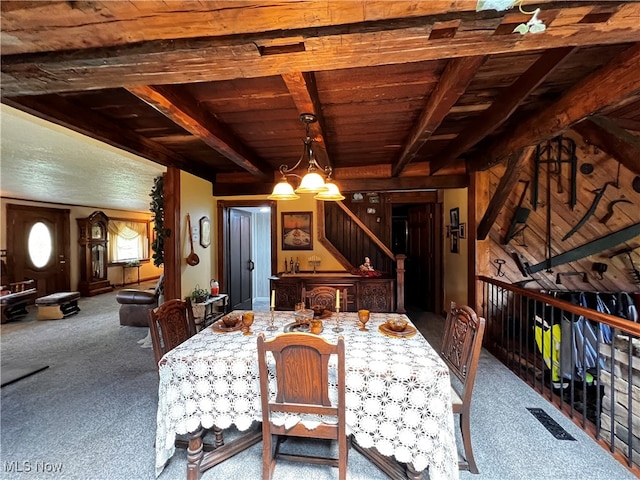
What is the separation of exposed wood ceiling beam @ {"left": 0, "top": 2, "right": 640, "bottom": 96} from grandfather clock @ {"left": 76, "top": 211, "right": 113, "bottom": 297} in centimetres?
760

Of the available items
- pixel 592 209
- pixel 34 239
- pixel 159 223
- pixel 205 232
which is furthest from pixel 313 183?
pixel 34 239

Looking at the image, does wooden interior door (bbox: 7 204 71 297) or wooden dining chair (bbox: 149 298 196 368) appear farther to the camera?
wooden interior door (bbox: 7 204 71 297)

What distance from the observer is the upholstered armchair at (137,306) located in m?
4.79

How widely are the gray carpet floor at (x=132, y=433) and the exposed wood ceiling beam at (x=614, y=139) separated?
2323 mm

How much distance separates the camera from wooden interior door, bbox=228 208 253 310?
16.9 feet

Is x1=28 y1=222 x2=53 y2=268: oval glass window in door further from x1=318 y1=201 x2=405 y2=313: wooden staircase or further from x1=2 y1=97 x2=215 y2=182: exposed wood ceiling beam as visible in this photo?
x1=318 y1=201 x2=405 y2=313: wooden staircase

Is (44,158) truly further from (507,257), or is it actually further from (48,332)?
(507,257)

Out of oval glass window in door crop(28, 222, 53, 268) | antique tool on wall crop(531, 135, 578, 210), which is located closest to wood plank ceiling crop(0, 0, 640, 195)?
antique tool on wall crop(531, 135, 578, 210)

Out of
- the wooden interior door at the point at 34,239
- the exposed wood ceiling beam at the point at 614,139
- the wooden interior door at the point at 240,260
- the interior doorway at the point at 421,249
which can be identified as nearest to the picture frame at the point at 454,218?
the interior doorway at the point at 421,249

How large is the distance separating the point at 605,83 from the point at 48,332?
23.0 feet

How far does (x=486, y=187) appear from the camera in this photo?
150 inches

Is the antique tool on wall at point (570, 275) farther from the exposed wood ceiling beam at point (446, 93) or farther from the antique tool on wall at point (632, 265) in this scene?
the exposed wood ceiling beam at point (446, 93)

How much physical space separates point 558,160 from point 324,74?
3.29 meters

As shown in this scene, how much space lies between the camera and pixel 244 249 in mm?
5824
